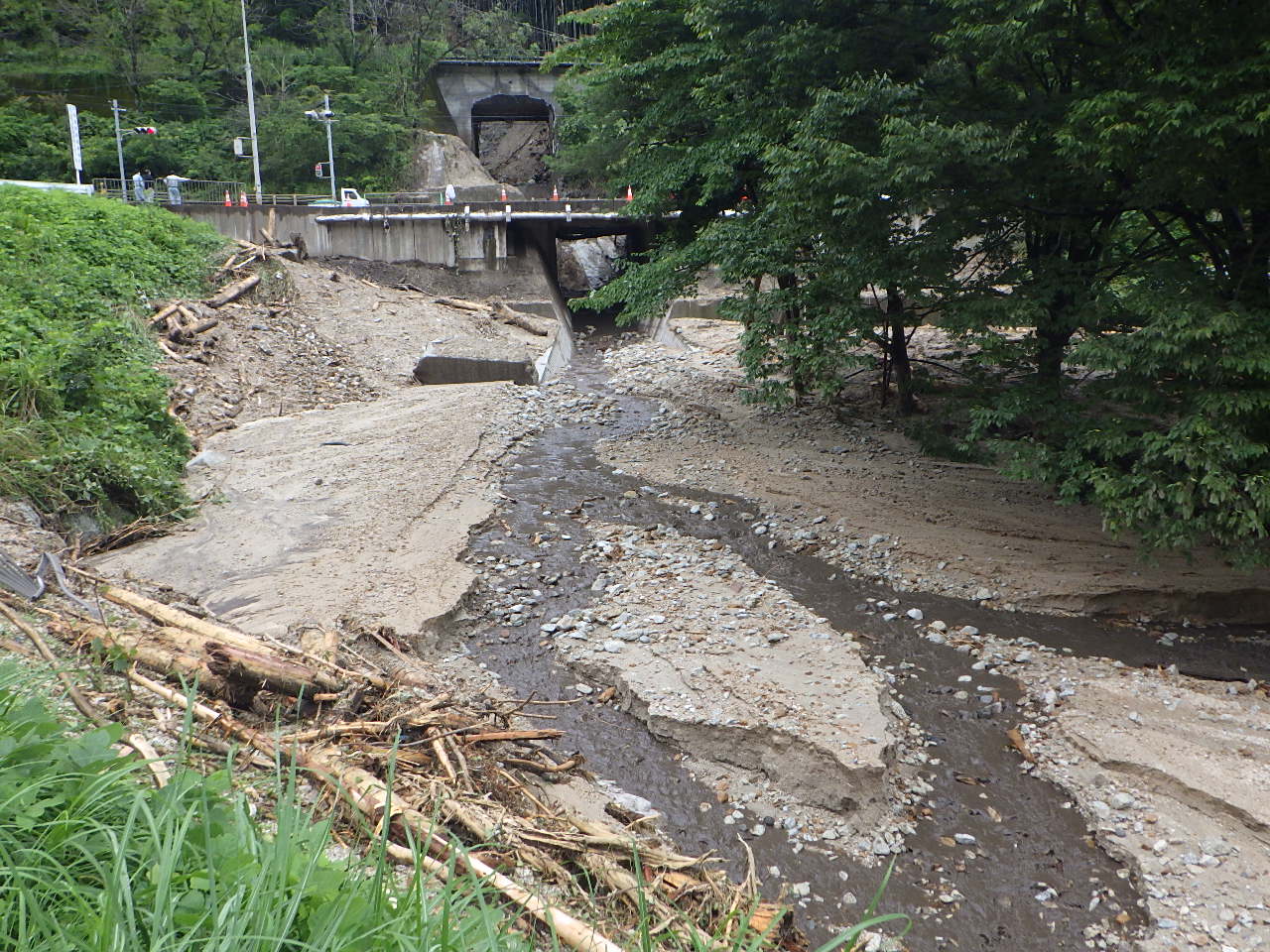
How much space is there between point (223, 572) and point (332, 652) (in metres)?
3.79

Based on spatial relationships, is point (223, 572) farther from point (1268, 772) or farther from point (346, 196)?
point (346, 196)

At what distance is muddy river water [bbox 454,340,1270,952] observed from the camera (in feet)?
19.7

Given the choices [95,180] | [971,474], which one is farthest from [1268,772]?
[95,180]

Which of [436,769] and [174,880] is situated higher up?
[174,880]

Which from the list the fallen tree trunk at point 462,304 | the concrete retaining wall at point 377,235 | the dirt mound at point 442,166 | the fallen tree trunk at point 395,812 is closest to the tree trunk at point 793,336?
the fallen tree trunk at point 395,812

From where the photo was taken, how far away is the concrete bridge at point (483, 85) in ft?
177

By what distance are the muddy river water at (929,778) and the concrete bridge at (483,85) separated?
48.1m

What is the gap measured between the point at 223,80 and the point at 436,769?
52.2 meters

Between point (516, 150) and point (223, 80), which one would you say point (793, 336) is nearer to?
point (223, 80)

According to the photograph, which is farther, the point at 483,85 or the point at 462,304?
the point at 483,85

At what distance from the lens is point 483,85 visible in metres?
54.6

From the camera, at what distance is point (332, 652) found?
700 cm

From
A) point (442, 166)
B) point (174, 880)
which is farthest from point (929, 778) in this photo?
point (442, 166)

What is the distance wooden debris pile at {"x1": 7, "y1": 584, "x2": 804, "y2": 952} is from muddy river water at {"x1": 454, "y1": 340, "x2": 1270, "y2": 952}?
84cm
